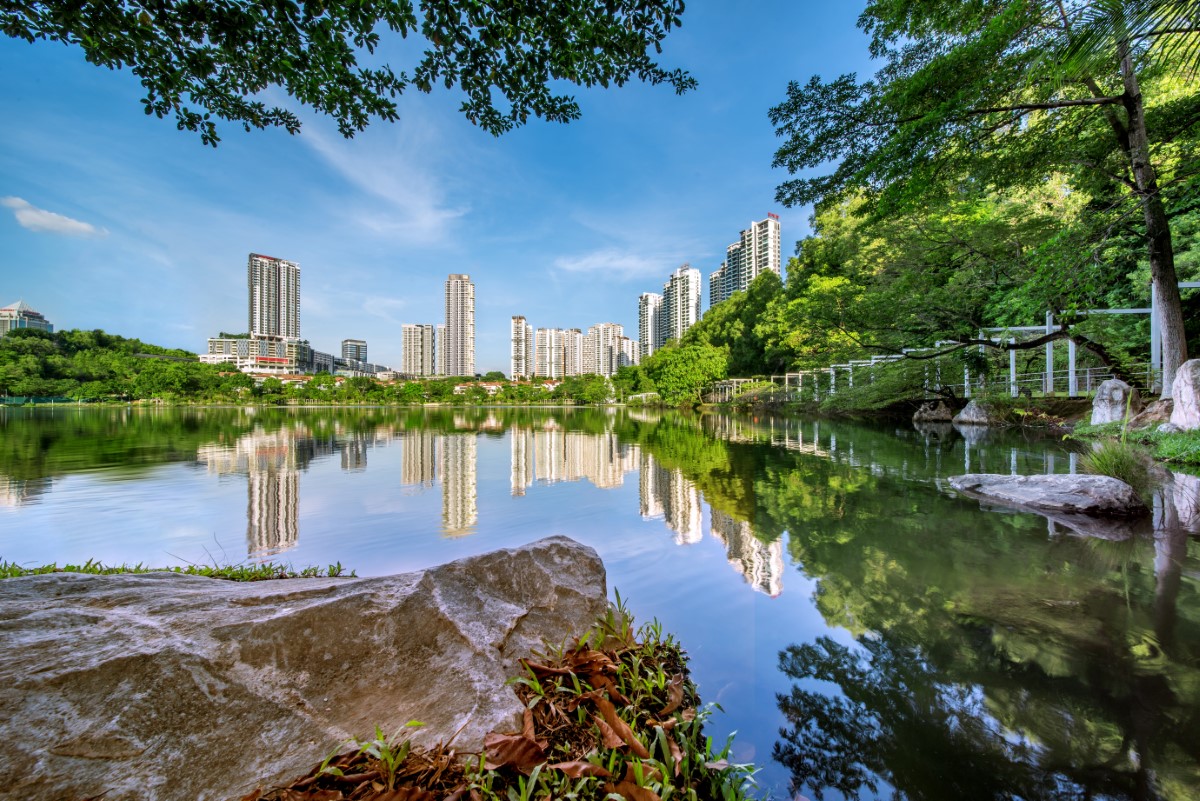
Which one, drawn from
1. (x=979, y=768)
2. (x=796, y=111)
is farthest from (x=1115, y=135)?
(x=979, y=768)

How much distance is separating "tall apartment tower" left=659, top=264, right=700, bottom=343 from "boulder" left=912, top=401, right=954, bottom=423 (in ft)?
247

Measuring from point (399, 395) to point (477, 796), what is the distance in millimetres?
80605

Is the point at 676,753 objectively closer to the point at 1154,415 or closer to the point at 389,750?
the point at 389,750

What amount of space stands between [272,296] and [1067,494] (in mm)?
153028

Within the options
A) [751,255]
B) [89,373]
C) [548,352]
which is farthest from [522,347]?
[89,373]

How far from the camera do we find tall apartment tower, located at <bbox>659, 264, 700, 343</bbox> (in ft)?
325

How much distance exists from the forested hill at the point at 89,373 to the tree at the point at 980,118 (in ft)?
264

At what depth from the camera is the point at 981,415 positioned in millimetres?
17188

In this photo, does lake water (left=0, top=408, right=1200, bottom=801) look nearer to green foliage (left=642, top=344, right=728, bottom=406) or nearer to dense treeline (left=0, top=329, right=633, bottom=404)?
green foliage (left=642, top=344, right=728, bottom=406)

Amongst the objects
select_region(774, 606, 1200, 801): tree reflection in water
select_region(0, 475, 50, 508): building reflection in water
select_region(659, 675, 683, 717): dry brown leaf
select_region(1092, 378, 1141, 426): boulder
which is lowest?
select_region(774, 606, 1200, 801): tree reflection in water

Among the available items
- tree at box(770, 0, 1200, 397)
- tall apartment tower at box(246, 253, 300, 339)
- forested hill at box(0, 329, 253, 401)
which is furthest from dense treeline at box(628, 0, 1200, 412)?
tall apartment tower at box(246, 253, 300, 339)

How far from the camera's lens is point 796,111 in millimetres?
8734

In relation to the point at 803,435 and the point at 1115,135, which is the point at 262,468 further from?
the point at 1115,135

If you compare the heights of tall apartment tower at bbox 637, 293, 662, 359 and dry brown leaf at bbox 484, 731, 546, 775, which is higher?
tall apartment tower at bbox 637, 293, 662, 359
